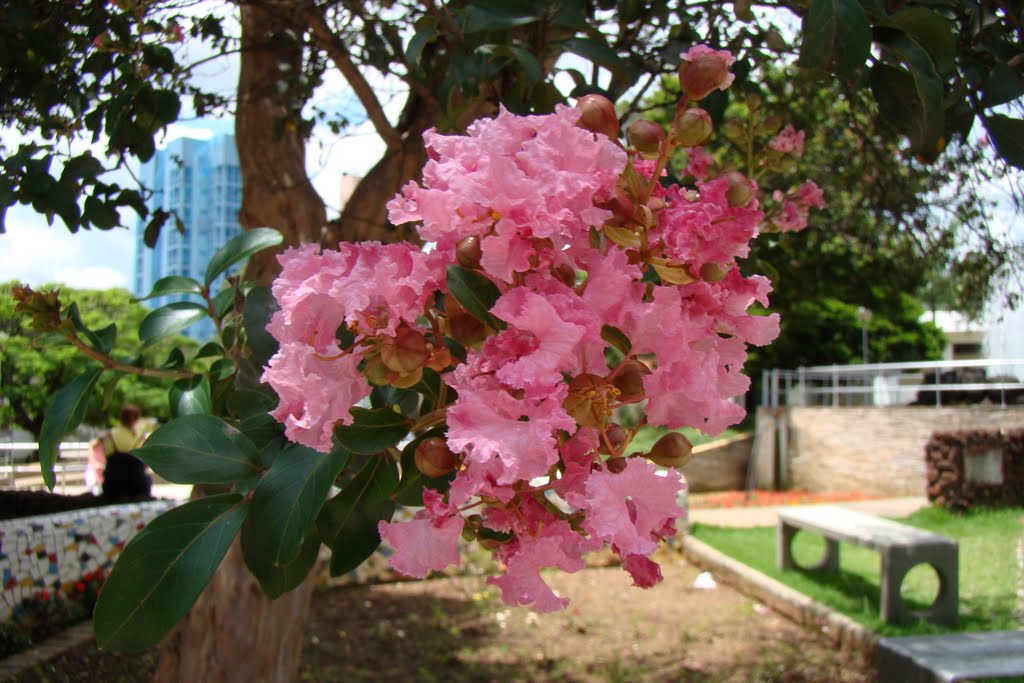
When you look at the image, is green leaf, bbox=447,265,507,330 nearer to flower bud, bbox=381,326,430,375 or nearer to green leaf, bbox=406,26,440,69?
flower bud, bbox=381,326,430,375

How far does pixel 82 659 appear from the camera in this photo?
8.25 ft

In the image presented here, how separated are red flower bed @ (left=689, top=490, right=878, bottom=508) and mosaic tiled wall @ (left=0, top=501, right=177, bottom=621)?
7.31 meters

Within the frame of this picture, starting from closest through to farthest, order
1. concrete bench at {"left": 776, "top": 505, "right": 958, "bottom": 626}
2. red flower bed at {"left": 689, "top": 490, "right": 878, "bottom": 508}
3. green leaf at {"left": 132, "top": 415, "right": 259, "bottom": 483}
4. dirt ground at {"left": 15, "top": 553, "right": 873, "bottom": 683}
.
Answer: green leaf at {"left": 132, "top": 415, "right": 259, "bottom": 483} → dirt ground at {"left": 15, "top": 553, "right": 873, "bottom": 683} → concrete bench at {"left": 776, "top": 505, "right": 958, "bottom": 626} → red flower bed at {"left": 689, "top": 490, "right": 878, "bottom": 508}

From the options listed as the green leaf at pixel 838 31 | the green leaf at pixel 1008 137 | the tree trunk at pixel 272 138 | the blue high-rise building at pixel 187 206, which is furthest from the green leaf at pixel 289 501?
the tree trunk at pixel 272 138

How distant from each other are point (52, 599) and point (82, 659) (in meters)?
0.62

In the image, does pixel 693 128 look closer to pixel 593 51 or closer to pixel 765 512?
pixel 593 51

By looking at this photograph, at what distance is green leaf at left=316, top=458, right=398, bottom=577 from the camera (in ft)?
2.94

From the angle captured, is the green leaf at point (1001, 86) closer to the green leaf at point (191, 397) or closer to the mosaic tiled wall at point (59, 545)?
the green leaf at point (191, 397)

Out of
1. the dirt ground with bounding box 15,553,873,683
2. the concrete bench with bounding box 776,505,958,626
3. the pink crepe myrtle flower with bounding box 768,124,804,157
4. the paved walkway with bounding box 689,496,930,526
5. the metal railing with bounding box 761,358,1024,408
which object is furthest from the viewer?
the metal railing with bounding box 761,358,1024,408

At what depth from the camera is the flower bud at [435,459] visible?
0.70m

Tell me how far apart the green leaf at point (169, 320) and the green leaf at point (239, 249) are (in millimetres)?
77

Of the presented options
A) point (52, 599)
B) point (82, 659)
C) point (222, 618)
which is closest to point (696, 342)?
point (222, 618)

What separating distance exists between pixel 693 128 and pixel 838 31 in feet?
1.24

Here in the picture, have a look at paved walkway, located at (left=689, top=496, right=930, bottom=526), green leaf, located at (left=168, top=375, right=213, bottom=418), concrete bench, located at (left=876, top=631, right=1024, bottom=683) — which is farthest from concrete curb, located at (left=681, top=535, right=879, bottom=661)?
green leaf, located at (left=168, top=375, right=213, bottom=418)
